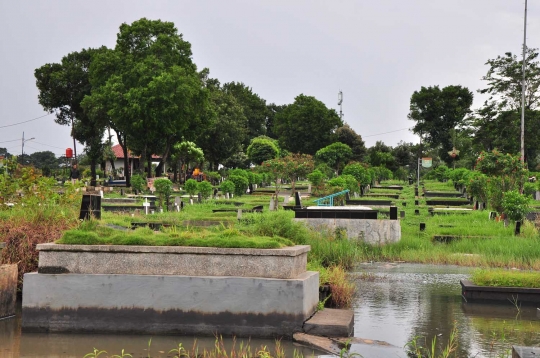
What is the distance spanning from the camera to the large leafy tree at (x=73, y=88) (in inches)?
2436

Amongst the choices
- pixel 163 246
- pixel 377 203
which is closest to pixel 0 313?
pixel 163 246

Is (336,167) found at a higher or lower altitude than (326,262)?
higher

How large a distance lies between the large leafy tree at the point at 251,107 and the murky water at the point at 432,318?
3556 inches

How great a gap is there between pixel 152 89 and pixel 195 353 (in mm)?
45339

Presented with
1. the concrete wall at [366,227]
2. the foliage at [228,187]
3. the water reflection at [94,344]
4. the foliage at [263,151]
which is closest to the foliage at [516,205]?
the concrete wall at [366,227]

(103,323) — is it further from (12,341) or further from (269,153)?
(269,153)

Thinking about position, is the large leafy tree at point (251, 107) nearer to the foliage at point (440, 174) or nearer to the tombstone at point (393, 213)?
the foliage at point (440, 174)

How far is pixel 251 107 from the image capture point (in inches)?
4284

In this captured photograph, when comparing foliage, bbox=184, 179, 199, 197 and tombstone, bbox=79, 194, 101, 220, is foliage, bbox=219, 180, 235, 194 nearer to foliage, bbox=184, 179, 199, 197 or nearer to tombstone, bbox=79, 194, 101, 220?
foliage, bbox=184, 179, 199, 197

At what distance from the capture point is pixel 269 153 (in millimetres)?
77500

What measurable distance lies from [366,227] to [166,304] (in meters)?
10.7

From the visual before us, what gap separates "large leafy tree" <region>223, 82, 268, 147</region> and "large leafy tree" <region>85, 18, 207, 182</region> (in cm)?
4716

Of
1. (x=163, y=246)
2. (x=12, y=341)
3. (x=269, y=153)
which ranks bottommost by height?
(x=12, y=341)

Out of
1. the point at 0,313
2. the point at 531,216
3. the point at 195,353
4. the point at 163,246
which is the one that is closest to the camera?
the point at 195,353
